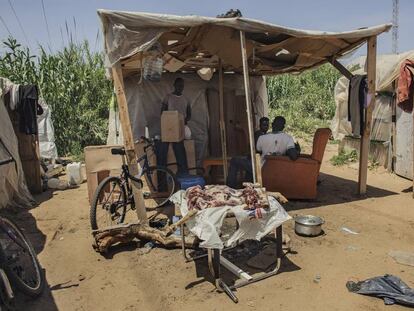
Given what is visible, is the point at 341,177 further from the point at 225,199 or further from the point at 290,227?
the point at 225,199

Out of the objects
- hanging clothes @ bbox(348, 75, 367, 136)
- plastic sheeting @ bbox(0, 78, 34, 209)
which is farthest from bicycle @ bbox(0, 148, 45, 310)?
hanging clothes @ bbox(348, 75, 367, 136)

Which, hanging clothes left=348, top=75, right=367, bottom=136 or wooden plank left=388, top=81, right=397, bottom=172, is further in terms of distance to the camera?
wooden plank left=388, top=81, right=397, bottom=172

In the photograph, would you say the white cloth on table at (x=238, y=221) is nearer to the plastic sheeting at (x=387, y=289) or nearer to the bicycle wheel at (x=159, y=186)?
the plastic sheeting at (x=387, y=289)

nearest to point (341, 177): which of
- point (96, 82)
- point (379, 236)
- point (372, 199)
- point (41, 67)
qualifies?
point (372, 199)

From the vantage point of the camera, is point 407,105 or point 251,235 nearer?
point 251,235

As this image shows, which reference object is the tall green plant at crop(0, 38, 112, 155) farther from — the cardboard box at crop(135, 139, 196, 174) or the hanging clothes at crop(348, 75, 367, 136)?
the hanging clothes at crop(348, 75, 367, 136)

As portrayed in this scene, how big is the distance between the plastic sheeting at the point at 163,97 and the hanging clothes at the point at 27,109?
222cm

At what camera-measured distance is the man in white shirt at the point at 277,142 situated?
6.87 meters

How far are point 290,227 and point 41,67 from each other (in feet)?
32.7

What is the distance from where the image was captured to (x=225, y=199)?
13.5 ft

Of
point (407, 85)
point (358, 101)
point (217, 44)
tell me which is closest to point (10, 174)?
point (217, 44)

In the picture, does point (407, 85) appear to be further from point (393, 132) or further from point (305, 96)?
point (305, 96)

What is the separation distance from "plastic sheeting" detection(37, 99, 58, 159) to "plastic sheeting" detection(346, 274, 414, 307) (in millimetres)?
9712

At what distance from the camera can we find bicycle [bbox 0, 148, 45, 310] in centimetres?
333
